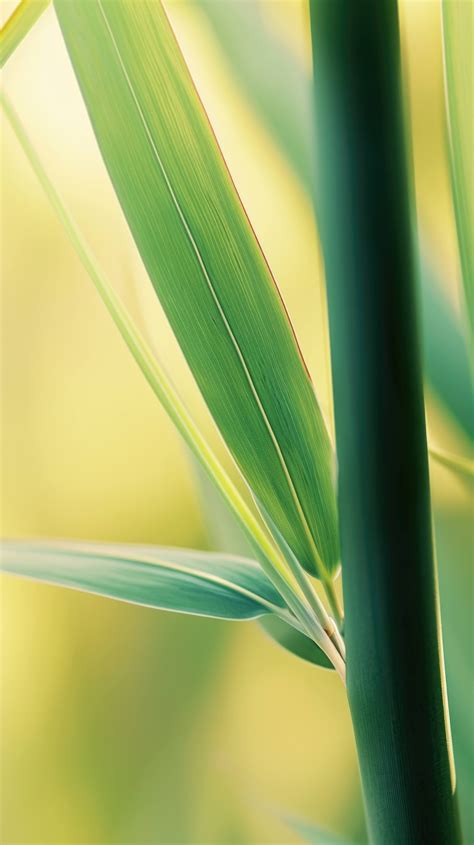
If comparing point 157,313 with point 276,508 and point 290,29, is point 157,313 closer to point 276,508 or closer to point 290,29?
point 290,29

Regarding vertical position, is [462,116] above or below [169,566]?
above

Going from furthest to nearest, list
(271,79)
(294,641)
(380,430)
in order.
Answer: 1. (271,79)
2. (294,641)
3. (380,430)

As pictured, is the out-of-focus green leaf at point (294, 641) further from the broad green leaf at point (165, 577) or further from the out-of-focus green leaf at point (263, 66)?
the out-of-focus green leaf at point (263, 66)

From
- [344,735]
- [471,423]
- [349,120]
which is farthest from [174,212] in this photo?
[344,735]

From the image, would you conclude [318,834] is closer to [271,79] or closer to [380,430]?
[380,430]

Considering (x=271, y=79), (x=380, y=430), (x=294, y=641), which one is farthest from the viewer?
(x=271, y=79)

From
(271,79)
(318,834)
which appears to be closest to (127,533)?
(318,834)

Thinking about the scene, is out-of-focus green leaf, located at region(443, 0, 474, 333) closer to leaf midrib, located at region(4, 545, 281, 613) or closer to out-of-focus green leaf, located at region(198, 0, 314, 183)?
leaf midrib, located at region(4, 545, 281, 613)
